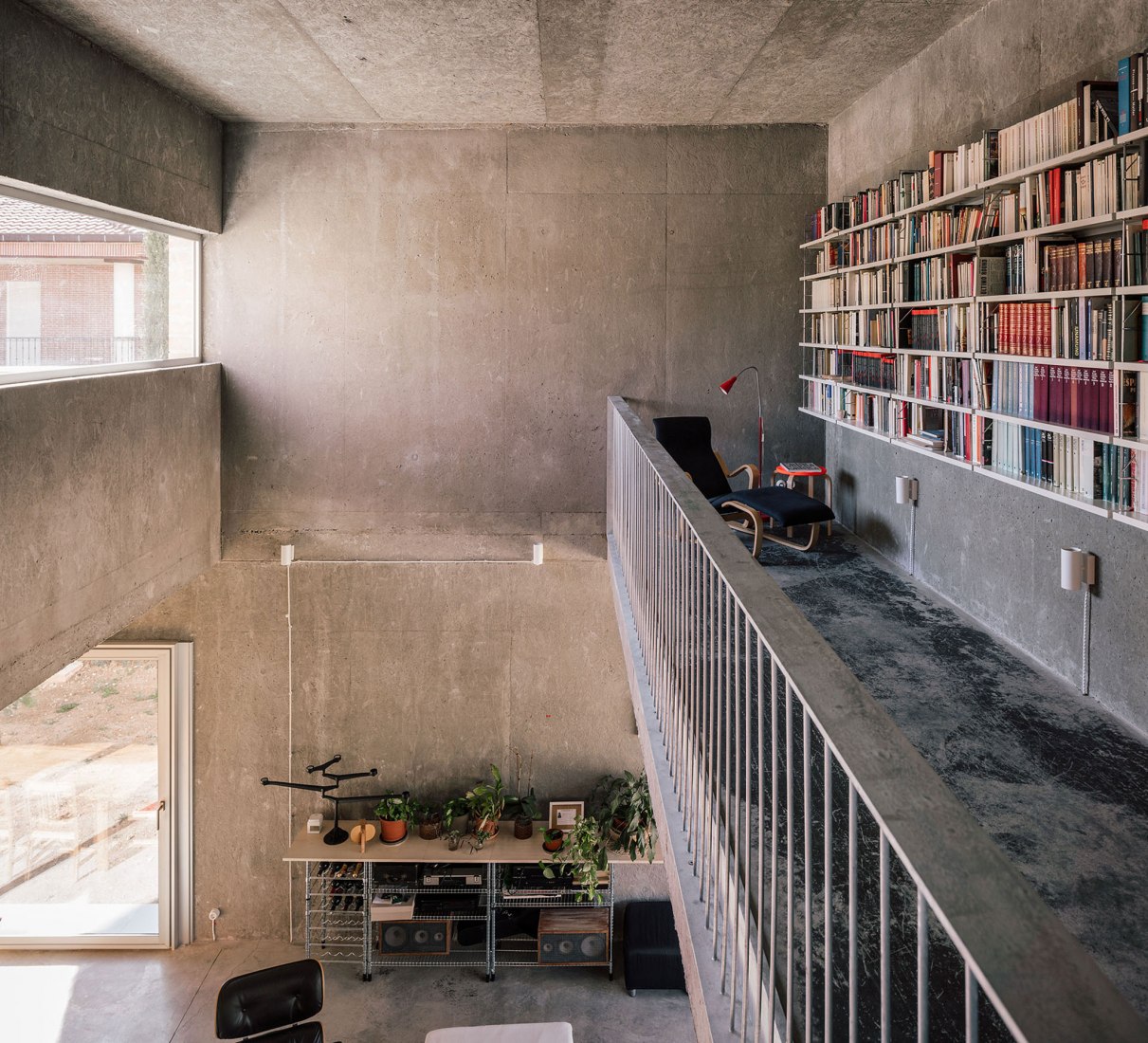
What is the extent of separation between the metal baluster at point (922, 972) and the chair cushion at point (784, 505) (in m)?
5.05

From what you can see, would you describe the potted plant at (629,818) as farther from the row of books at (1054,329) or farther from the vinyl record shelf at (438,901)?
the row of books at (1054,329)

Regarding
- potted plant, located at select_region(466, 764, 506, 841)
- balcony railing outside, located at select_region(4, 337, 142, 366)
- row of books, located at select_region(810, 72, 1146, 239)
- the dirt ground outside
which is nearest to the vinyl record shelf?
potted plant, located at select_region(466, 764, 506, 841)

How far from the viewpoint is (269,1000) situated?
5887 millimetres

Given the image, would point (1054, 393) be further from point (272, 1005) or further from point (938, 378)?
point (272, 1005)

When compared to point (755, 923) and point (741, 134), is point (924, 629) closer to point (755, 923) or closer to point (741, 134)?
point (755, 923)

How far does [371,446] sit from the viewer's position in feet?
25.3

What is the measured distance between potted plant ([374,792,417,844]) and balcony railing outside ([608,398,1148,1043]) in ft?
14.0

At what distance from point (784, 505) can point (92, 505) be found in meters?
4.16

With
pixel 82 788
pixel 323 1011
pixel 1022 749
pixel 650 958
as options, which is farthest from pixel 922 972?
pixel 82 788

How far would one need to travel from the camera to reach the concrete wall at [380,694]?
317 inches

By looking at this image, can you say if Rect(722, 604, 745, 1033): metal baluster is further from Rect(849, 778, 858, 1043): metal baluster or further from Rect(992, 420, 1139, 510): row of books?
Rect(992, 420, 1139, 510): row of books

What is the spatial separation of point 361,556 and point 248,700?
161 centimetres

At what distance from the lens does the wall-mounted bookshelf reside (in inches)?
138

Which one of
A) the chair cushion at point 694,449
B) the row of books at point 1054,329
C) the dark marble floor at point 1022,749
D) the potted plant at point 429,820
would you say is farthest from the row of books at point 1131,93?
the potted plant at point 429,820
